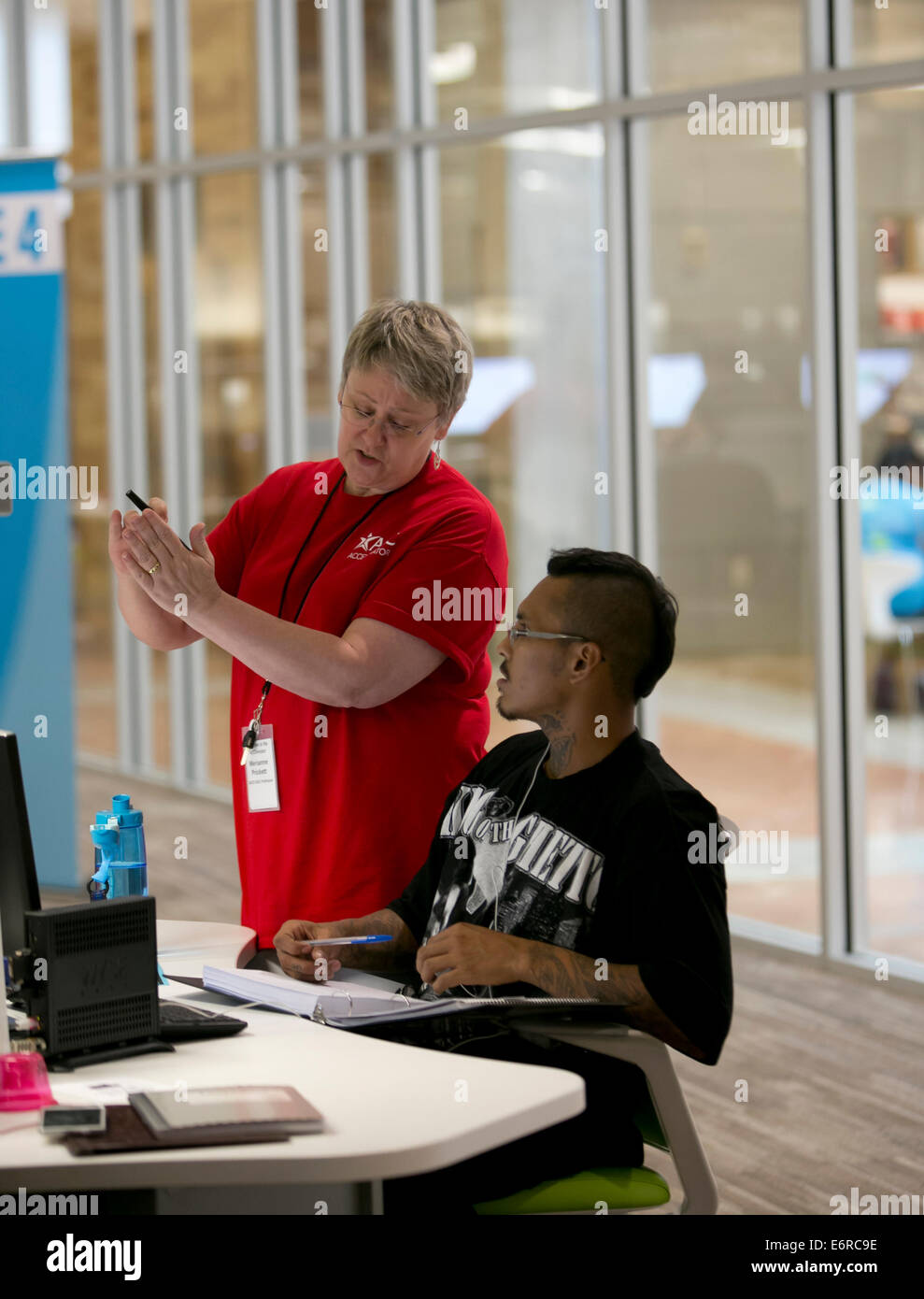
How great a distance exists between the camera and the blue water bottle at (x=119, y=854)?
2.33 meters

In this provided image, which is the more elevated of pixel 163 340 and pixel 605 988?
pixel 163 340

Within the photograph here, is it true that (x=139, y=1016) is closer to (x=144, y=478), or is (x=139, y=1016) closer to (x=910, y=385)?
(x=910, y=385)

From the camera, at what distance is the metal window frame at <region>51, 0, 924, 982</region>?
502 centimetres

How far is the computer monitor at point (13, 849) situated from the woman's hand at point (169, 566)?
0.41m

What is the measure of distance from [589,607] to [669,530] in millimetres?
3775

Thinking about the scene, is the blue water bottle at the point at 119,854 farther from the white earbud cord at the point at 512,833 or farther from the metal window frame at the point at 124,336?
the metal window frame at the point at 124,336

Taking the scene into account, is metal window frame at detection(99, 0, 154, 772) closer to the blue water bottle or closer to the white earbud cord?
the blue water bottle

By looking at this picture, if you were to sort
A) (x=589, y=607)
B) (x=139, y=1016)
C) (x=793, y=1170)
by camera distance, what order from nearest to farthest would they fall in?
(x=139, y=1016), (x=589, y=607), (x=793, y=1170)

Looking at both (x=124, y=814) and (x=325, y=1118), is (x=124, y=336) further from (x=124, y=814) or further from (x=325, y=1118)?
(x=325, y=1118)

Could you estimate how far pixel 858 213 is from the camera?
507 centimetres

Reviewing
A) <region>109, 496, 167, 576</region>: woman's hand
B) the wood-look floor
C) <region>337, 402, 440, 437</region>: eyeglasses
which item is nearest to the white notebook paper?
<region>109, 496, 167, 576</region>: woman's hand

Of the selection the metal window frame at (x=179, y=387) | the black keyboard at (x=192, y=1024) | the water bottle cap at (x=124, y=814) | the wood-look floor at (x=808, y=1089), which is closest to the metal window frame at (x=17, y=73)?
the metal window frame at (x=179, y=387)

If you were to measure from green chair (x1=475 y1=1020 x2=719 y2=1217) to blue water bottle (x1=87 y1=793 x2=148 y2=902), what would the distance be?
67 centimetres

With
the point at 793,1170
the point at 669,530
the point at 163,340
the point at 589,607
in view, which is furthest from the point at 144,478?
the point at 589,607
